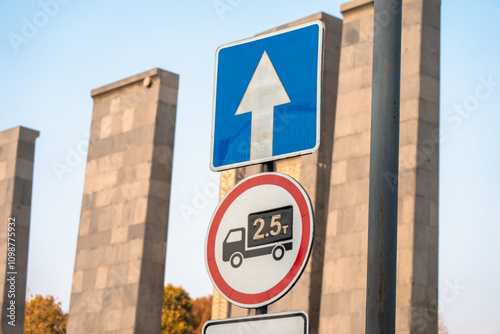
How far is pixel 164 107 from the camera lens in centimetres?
1798

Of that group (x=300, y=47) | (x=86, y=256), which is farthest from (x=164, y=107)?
(x=300, y=47)

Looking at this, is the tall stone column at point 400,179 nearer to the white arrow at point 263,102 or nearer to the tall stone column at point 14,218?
the white arrow at point 263,102

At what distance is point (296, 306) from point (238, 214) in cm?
1064

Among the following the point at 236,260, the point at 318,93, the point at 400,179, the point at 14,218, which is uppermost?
the point at 14,218

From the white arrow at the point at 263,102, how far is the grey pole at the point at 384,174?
0.53 meters

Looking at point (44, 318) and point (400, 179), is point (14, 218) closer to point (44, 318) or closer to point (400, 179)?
point (400, 179)

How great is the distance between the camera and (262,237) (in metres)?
3.90

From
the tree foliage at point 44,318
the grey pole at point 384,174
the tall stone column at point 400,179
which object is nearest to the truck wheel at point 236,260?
the grey pole at point 384,174

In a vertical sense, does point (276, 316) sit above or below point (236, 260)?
below

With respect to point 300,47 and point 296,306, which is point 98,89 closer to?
point 296,306

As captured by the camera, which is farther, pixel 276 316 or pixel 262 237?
pixel 262 237

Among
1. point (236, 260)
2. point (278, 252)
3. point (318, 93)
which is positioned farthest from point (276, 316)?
point (318, 93)

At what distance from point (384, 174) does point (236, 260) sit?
0.89m

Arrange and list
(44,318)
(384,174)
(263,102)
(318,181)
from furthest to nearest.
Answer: (44,318) < (318,181) < (263,102) < (384,174)
